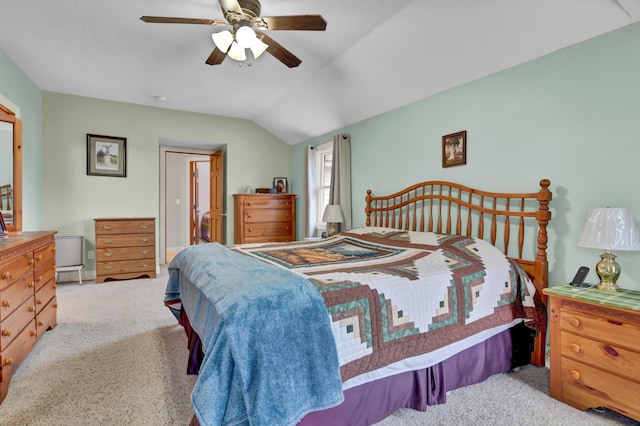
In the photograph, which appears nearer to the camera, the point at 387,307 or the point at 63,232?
the point at 387,307

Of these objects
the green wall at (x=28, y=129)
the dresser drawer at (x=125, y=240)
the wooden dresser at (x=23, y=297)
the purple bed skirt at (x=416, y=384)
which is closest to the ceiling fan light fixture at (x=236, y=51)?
the wooden dresser at (x=23, y=297)

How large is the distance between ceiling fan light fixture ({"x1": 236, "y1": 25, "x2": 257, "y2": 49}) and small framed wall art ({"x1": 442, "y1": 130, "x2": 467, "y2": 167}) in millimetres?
→ 1900

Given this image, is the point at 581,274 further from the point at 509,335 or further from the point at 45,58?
the point at 45,58

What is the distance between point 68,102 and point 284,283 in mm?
4827

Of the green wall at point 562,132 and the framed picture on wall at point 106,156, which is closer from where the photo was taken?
the green wall at point 562,132

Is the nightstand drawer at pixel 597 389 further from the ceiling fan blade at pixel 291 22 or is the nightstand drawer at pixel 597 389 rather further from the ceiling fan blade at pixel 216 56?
the ceiling fan blade at pixel 216 56

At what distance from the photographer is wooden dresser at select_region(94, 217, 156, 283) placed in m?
4.35

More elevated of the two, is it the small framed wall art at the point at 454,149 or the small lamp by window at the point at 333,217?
the small framed wall art at the point at 454,149

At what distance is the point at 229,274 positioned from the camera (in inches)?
62.4

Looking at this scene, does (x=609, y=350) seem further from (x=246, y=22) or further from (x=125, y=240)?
(x=125, y=240)

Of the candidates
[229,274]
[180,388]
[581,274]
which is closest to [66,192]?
[180,388]

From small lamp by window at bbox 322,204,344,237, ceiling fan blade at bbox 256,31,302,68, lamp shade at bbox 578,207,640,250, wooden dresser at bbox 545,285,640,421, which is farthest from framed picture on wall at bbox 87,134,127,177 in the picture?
lamp shade at bbox 578,207,640,250

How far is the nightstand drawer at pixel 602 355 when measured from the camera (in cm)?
156

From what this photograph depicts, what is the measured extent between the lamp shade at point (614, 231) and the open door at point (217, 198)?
4911mm
